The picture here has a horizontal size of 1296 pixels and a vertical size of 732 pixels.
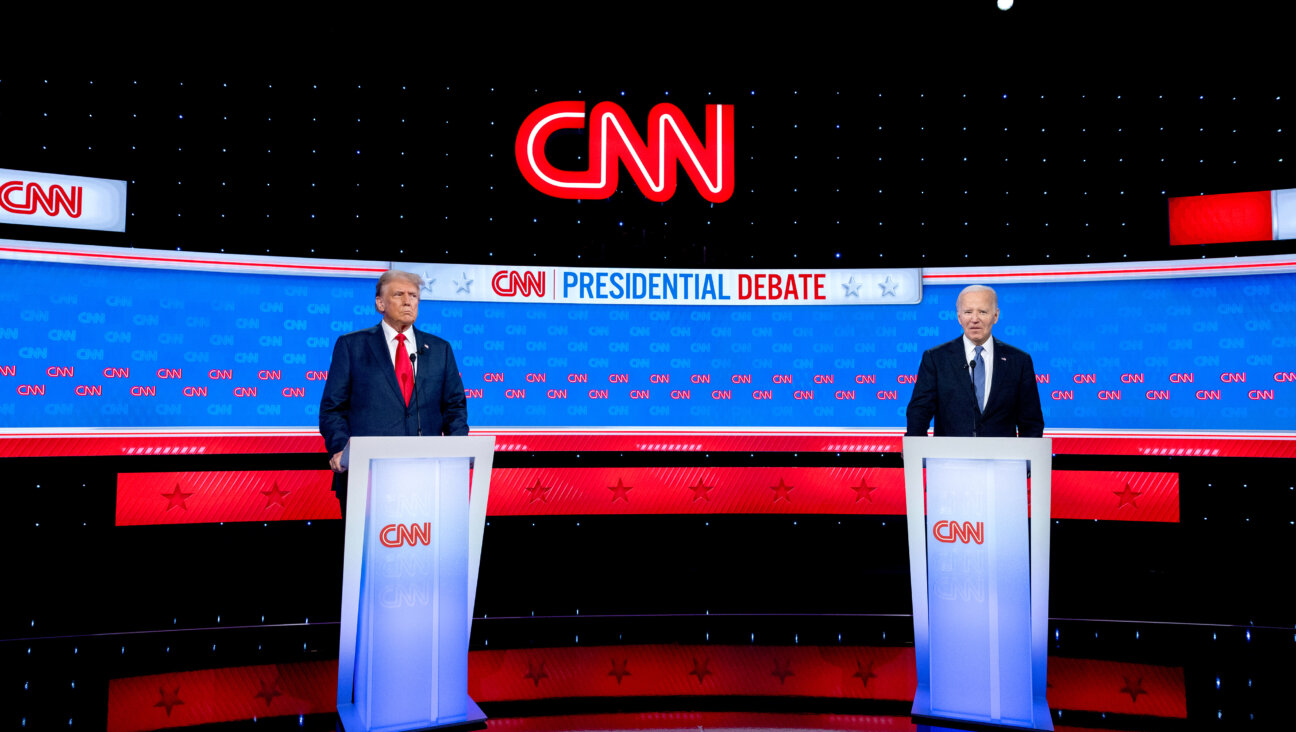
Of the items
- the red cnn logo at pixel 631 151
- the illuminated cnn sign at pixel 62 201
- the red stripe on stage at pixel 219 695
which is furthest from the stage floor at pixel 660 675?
the red cnn logo at pixel 631 151

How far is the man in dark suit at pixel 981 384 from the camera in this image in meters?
3.56

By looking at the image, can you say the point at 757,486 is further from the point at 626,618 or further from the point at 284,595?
the point at 284,595

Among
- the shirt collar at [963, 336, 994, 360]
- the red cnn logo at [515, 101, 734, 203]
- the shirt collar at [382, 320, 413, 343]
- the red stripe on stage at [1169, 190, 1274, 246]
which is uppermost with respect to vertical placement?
the red cnn logo at [515, 101, 734, 203]

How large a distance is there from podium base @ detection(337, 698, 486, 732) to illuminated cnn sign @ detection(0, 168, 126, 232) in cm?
323

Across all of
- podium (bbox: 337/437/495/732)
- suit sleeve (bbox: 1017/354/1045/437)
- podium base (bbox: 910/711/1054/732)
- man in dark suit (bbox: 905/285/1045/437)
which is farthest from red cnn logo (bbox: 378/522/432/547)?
suit sleeve (bbox: 1017/354/1045/437)

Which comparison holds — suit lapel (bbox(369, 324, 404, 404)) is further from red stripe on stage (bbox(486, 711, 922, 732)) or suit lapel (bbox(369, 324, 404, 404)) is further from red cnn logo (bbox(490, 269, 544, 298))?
red cnn logo (bbox(490, 269, 544, 298))

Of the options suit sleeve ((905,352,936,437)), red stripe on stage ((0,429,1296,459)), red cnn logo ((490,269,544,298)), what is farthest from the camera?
red cnn logo ((490,269,544,298))

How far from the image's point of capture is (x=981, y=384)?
361 centimetres

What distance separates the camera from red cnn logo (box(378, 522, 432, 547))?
293 cm

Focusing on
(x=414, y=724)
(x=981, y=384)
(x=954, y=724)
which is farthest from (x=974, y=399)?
(x=414, y=724)

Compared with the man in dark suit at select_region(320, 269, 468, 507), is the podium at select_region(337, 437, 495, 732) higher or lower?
lower

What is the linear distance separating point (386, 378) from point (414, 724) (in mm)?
1302

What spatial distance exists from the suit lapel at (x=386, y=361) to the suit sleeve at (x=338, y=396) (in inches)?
4.1

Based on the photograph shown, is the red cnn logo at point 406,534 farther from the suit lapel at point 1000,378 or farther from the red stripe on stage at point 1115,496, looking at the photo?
the red stripe on stage at point 1115,496
